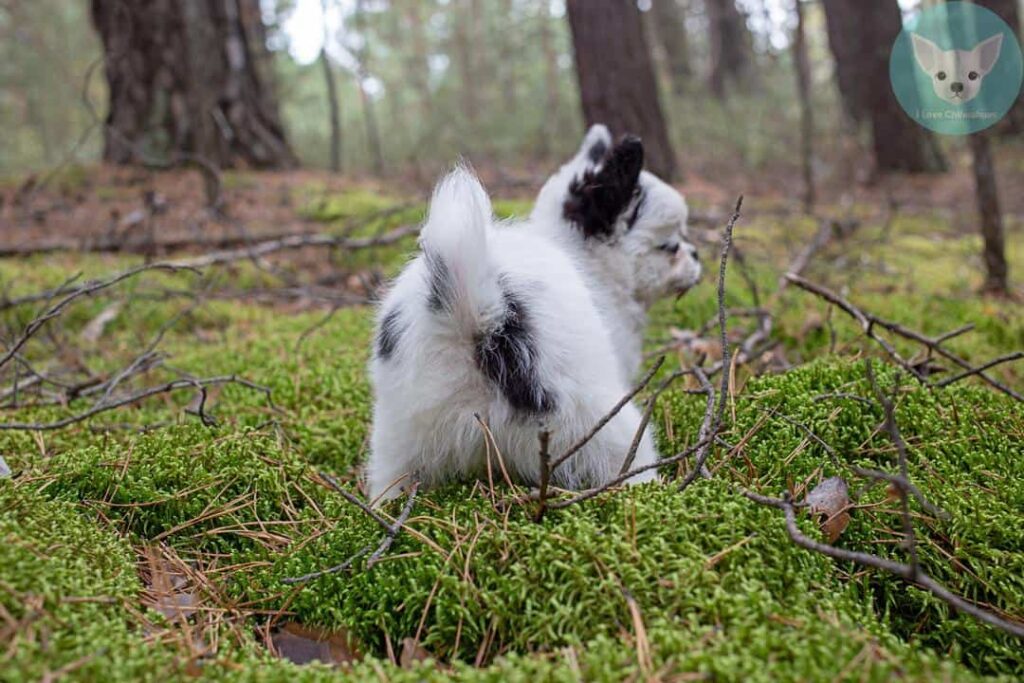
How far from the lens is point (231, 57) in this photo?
10.2 meters

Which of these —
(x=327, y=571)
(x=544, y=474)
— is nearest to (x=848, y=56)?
(x=544, y=474)

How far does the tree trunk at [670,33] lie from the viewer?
732 inches

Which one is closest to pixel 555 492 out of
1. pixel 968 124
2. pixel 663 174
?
pixel 968 124

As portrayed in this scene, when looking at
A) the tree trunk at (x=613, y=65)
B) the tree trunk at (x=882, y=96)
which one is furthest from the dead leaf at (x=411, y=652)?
the tree trunk at (x=882, y=96)

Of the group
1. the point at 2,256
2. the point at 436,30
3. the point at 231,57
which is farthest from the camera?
the point at 436,30

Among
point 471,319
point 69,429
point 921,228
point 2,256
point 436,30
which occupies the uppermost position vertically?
point 436,30

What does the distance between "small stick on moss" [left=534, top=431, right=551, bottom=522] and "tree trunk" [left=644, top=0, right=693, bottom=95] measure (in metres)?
18.0

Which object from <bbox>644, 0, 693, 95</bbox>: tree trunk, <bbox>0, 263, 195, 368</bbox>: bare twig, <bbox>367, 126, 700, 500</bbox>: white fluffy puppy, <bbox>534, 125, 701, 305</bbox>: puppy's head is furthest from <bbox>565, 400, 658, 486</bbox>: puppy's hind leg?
<bbox>644, 0, 693, 95</bbox>: tree trunk

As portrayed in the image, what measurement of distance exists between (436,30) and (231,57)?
18.2 m

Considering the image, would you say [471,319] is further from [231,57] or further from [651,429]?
[231,57]

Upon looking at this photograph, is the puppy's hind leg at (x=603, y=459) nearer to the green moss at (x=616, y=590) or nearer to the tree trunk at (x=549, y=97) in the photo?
the green moss at (x=616, y=590)

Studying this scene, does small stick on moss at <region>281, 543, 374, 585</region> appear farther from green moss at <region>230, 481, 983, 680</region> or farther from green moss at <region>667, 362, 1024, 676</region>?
green moss at <region>667, 362, 1024, 676</region>

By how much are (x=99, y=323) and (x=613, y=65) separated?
5739 mm

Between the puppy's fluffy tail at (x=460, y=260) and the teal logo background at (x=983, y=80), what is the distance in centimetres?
392
